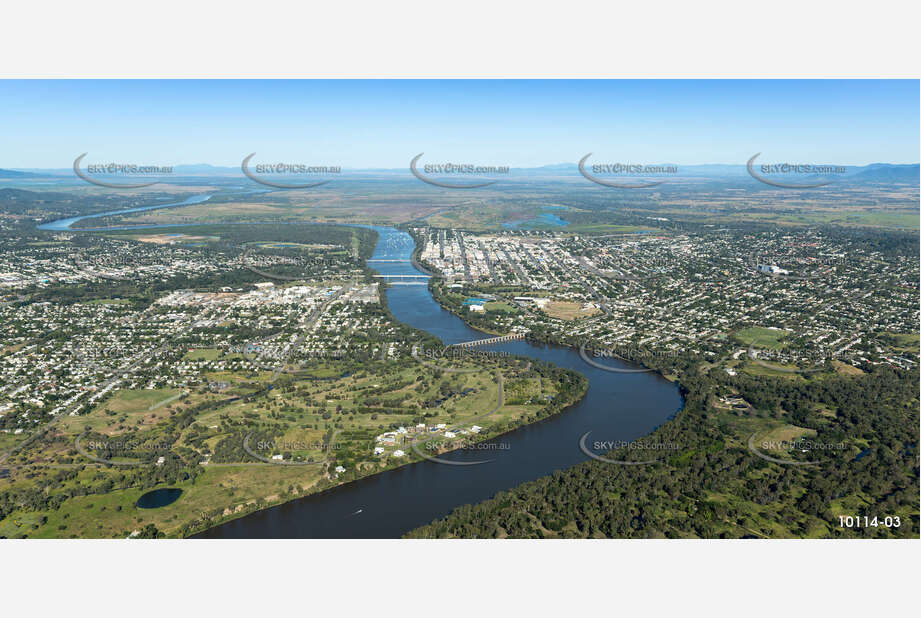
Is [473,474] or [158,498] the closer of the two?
[158,498]

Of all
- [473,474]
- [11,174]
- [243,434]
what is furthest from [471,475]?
[11,174]

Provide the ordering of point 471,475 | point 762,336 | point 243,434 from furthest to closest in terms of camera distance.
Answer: point 762,336 → point 243,434 → point 471,475

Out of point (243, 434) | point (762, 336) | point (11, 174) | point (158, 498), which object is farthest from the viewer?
point (11, 174)

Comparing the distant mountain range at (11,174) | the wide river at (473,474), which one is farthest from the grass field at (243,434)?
the distant mountain range at (11,174)

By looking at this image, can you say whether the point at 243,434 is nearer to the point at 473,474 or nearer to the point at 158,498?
the point at 158,498

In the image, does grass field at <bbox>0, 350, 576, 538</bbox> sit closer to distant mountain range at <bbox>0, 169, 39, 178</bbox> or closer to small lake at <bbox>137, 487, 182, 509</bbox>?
small lake at <bbox>137, 487, 182, 509</bbox>

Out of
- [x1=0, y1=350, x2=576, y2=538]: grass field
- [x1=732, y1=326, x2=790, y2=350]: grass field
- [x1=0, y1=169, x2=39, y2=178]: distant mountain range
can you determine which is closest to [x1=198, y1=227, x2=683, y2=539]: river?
[x1=0, y1=350, x2=576, y2=538]: grass field
